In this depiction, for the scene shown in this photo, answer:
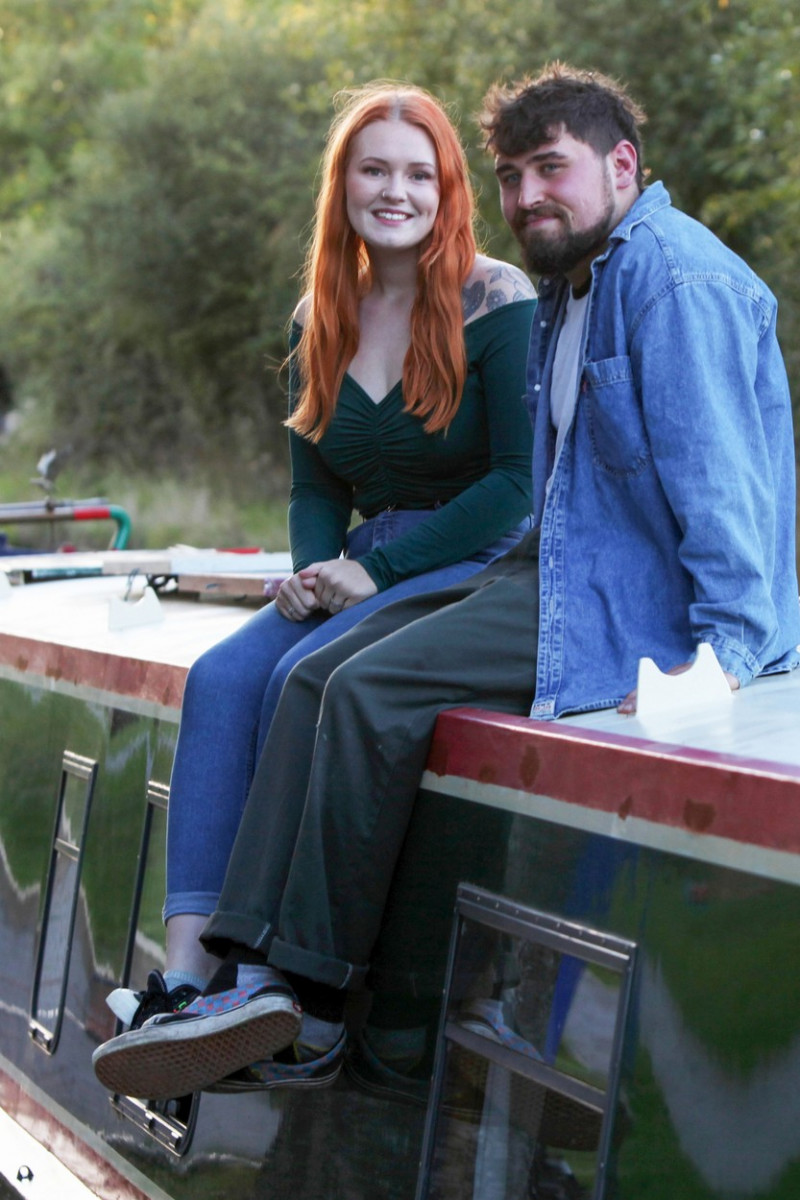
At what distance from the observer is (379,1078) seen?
2662 millimetres

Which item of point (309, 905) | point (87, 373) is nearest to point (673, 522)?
point (309, 905)

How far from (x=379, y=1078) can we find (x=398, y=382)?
142 centimetres

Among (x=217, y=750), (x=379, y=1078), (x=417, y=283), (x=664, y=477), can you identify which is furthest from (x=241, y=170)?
(x=379, y=1078)

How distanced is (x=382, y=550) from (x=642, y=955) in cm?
138

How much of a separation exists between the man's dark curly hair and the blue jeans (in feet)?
2.96

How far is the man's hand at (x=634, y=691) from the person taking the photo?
2.56 m

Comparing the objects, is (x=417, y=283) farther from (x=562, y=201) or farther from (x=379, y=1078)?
(x=379, y=1078)

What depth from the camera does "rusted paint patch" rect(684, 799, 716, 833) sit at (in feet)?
6.63

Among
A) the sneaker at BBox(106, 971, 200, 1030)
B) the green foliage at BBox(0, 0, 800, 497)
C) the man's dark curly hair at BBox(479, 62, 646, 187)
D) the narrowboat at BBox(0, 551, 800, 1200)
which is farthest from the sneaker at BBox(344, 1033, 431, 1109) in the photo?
the green foliage at BBox(0, 0, 800, 497)

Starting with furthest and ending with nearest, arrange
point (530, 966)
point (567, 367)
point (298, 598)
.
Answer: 1. point (298, 598)
2. point (567, 367)
3. point (530, 966)

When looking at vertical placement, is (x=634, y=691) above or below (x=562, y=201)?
below

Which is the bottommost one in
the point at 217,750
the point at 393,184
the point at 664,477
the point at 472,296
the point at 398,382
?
the point at 217,750

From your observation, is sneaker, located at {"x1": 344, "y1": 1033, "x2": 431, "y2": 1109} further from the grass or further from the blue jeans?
the grass

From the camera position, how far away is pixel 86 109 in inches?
1357
